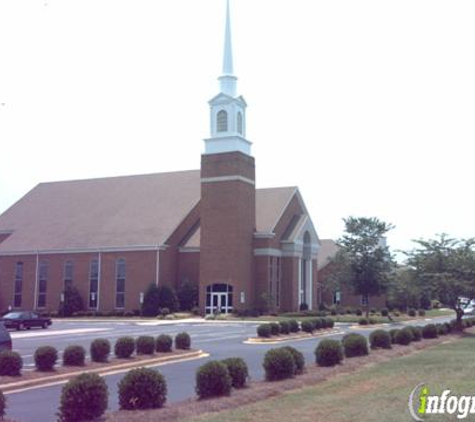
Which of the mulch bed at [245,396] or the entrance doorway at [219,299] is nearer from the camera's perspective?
the mulch bed at [245,396]

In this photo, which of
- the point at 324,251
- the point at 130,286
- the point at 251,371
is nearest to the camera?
the point at 251,371

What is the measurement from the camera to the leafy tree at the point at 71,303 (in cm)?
6138

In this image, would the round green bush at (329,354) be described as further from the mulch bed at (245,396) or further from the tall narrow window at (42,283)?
the tall narrow window at (42,283)

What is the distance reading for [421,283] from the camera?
1256 inches

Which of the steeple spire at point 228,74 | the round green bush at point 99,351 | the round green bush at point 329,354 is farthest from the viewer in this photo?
the steeple spire at point 228,74

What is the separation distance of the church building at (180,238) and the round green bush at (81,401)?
147ft

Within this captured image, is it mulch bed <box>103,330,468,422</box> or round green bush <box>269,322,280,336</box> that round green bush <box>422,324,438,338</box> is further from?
mulch bed <box>103,330,468,422</box>

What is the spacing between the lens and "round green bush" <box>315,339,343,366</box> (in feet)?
55.2

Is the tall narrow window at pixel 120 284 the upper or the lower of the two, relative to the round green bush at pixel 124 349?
upper

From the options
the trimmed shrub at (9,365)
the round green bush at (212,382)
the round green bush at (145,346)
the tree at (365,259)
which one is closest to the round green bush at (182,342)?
the round green bush at (145,346)

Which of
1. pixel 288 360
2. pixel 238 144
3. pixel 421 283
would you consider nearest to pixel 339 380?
pixel 288 360

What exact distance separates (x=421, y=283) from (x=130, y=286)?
1345 inches

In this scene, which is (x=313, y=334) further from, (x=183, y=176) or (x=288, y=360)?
(x=183, y=176)

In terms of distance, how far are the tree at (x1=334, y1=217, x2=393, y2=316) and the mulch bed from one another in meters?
32.8
